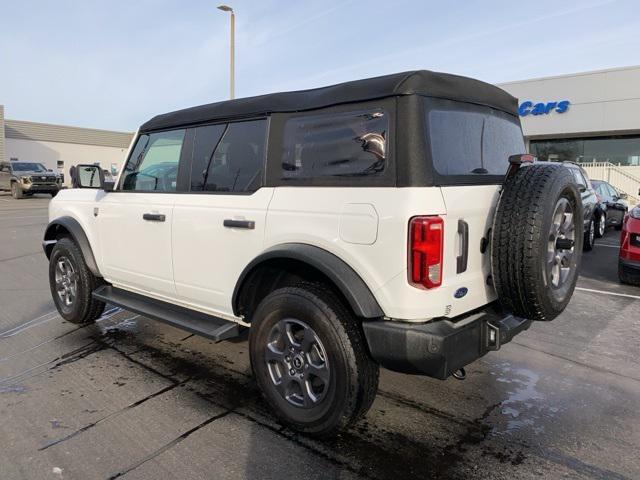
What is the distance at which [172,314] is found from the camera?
383 cm

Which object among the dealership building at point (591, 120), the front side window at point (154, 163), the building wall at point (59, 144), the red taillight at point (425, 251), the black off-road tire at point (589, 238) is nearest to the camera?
the red taillight at point (425, 251)

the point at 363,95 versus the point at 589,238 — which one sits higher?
the point at 363,95

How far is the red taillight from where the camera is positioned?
2.46 metres

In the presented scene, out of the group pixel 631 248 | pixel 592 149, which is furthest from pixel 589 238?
pixel 592 149

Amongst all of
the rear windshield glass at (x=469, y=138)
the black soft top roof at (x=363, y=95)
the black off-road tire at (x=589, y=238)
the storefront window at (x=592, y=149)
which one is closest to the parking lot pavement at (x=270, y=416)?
the rear windshield glass at (x=469, y=138)

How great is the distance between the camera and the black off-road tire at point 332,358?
268 cm

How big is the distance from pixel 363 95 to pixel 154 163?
7.09ft

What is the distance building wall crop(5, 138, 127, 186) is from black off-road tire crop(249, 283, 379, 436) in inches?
1548

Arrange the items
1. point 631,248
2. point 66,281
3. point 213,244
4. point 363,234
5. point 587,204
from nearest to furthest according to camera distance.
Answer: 1. point 363,234
2. point 213,244
3. point 66,281
4. point 631,248
5. point 587,204

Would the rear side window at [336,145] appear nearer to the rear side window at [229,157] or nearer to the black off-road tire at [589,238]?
the rear side window at [229,157]

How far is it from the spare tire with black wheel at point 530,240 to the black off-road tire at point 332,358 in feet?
2.84

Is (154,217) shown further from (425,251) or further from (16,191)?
(16,191)

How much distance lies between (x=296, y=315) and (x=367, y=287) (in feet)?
1.57

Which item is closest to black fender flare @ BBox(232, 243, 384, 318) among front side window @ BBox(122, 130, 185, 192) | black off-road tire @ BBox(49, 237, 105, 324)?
front side window @ BBox(122, 130, 185, 192)
